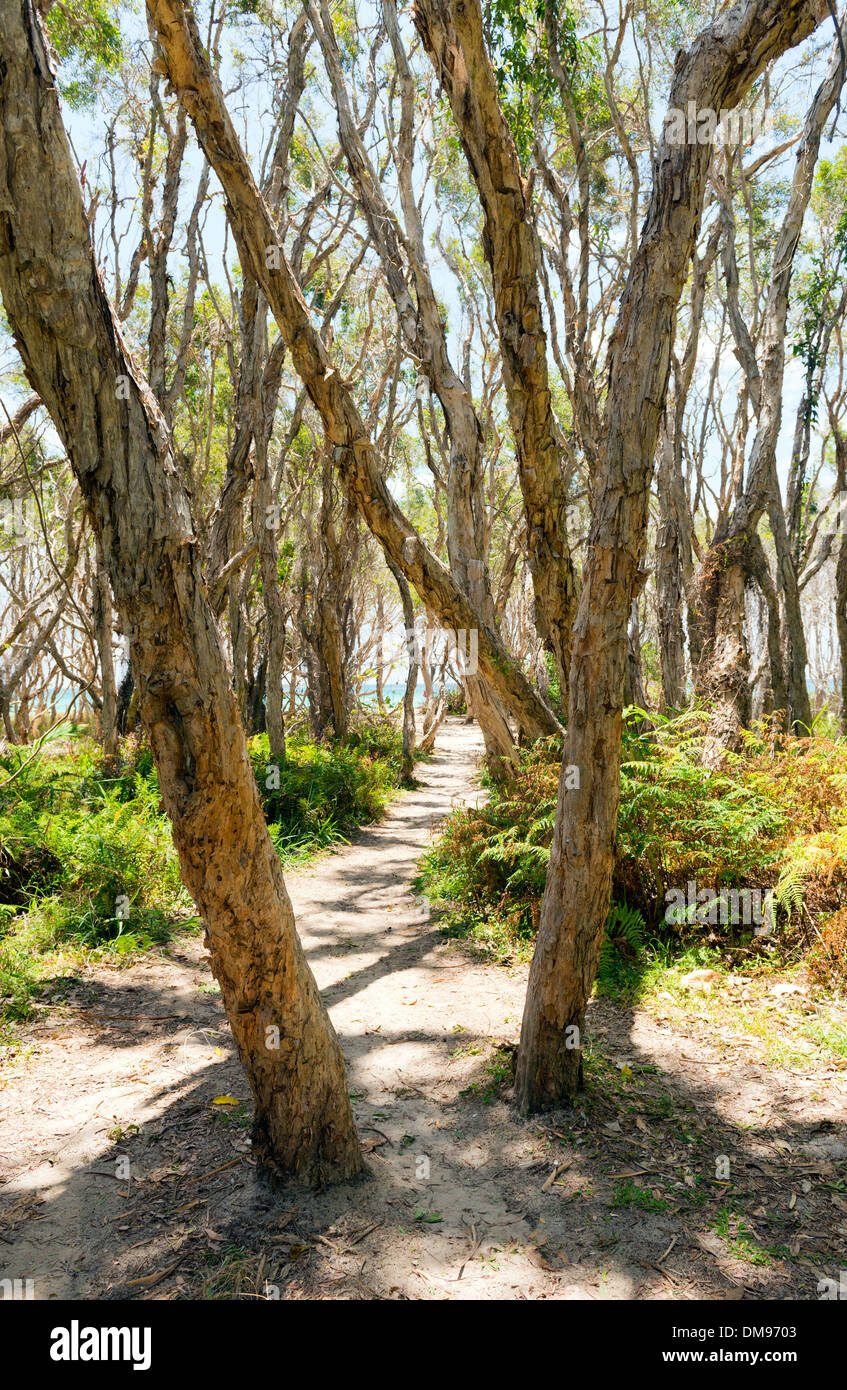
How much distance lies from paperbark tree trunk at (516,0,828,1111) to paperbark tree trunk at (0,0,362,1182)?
0.98 m

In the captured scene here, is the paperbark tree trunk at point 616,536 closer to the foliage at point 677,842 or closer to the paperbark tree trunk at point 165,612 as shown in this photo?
the paperbark tree trunk at point 165,612

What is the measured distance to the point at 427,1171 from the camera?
3.16 metres

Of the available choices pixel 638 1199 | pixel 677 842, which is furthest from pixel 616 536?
pixel 677 842

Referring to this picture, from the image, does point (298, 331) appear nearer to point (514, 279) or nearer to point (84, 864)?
point (514, 279)

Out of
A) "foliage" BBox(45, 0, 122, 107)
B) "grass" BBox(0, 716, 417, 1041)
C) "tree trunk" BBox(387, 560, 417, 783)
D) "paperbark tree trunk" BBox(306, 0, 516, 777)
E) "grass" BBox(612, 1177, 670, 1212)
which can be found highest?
"foliage" BBox(45, 0, 122, 107)

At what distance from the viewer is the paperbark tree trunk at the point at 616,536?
9.55ft

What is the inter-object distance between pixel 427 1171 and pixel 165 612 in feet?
7.91

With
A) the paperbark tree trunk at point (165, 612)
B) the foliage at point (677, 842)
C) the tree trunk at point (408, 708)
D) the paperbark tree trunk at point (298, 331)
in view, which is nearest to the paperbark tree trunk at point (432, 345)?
the paperbark tree trunk at point (298, 331)

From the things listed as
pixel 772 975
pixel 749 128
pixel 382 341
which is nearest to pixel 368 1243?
pixel 772 975

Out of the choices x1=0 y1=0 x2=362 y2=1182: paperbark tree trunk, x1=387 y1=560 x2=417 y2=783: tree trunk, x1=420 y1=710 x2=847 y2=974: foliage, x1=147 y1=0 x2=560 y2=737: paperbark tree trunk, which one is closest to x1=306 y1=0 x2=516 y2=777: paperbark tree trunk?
x1=147 y1=0 x2=560 y2=737: paperbark tree trunk

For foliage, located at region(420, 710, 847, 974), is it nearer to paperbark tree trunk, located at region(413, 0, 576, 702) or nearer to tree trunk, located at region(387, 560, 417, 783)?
paperbark tree trunk, located at region(413, 0, 576, 702)

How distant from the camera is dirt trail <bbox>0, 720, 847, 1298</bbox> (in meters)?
2.60

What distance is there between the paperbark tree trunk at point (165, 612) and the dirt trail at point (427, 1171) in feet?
1.22
